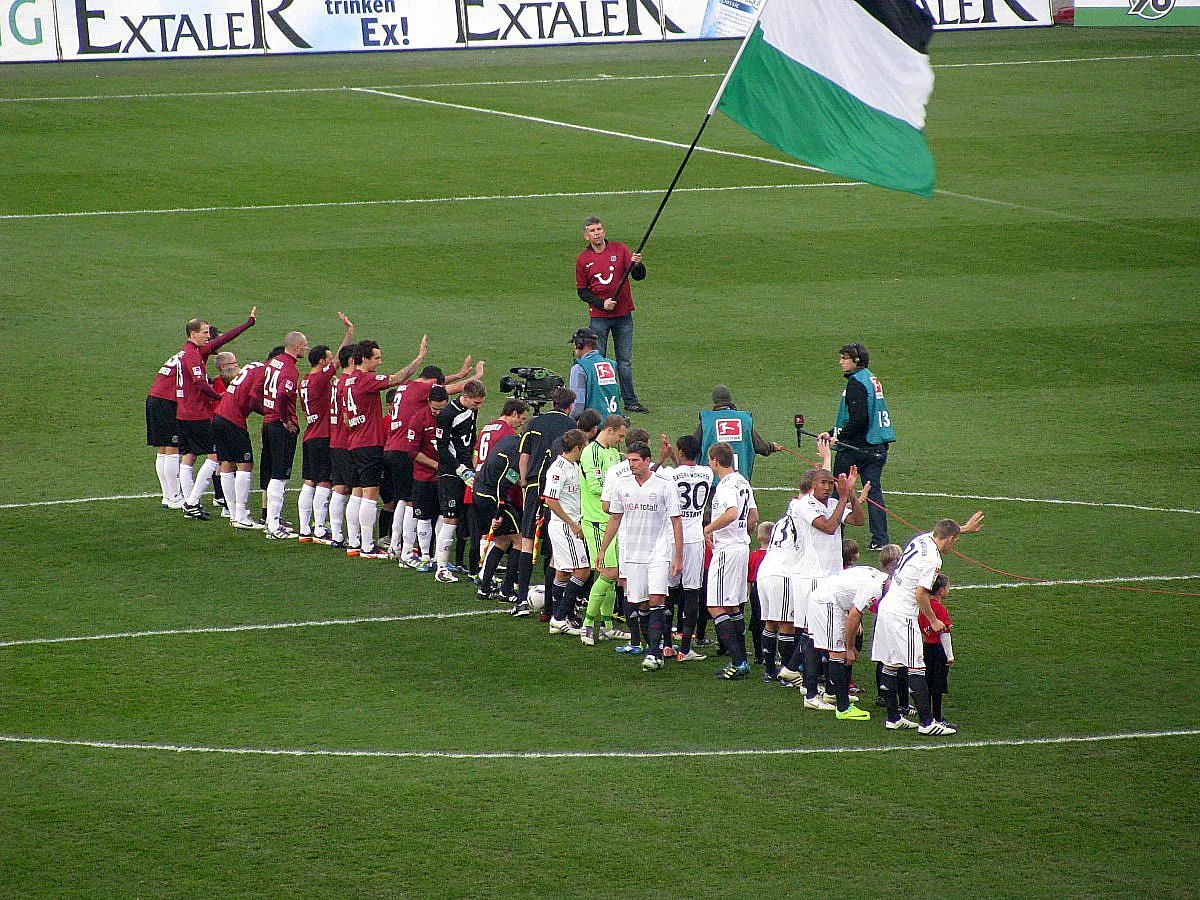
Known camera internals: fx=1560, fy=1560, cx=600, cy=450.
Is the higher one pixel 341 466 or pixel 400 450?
pixel 400 450

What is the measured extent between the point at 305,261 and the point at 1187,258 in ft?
46.0

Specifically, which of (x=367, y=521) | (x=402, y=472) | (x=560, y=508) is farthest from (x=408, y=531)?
(x=560, y=508)

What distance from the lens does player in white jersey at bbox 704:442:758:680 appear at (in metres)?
12.1

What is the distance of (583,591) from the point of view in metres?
13.3

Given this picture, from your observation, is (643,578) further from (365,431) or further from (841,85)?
(841,85)

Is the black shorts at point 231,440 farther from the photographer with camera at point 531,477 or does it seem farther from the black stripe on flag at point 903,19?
the black stripe on flag at point 903,19

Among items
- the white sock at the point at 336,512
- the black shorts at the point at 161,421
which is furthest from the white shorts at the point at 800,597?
the black shorts at the point at 161,421

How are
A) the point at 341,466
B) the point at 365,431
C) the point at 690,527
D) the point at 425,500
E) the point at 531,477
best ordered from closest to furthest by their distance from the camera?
the point at 690,527
the point at 531,477
the point at 425,500
the point at 365,431
the point at 341,466

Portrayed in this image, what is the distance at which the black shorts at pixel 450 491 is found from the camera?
46.5 ft

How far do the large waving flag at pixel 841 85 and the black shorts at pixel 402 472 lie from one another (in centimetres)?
445

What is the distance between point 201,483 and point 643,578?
5.92 m

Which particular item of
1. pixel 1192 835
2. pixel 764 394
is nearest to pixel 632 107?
pixel 764 394

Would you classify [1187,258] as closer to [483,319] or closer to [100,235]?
[483,319]

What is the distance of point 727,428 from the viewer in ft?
45.2
